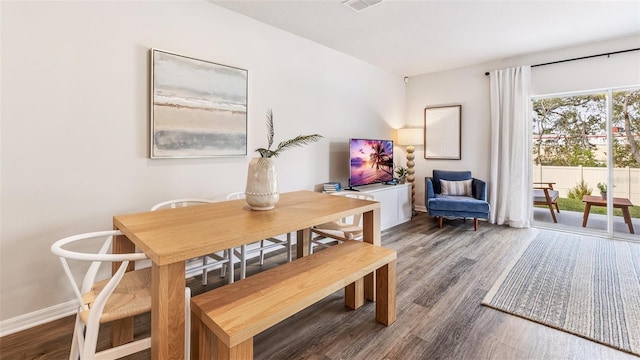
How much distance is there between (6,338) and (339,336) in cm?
206

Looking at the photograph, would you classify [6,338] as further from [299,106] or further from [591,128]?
[591,128]

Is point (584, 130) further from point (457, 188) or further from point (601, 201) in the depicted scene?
point (457, 188)

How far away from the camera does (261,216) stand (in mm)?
1683

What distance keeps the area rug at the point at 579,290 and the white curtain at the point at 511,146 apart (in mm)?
944

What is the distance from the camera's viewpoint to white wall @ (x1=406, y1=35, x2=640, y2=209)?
370 cm

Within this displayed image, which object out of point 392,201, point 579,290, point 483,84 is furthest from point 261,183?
point 483,84

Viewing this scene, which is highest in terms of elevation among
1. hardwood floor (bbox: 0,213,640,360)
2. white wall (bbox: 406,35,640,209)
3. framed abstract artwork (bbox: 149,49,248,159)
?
white wall (bbox: 406,35,640,209)

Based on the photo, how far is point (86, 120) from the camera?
2.09 metres

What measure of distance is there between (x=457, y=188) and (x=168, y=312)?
14.7 feet

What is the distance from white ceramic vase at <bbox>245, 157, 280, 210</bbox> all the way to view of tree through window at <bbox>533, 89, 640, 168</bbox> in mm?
4405

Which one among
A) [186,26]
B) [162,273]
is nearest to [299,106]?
[186,26]

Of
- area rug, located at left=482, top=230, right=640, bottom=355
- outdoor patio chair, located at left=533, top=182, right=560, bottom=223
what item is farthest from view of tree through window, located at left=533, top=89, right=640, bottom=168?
area rug, located at left=482, top=230, right=640, bottom=355

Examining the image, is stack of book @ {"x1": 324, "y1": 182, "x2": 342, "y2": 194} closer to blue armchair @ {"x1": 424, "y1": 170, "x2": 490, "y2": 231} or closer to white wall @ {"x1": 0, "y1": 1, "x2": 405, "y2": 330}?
white wall @ {"x1": 0, "y1": 1, "x2": 405, "y2": 330}

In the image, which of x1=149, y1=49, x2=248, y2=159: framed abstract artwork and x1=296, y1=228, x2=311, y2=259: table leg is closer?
x1=149, y1=49, x2=248, y2=159: framed abstract artwork
